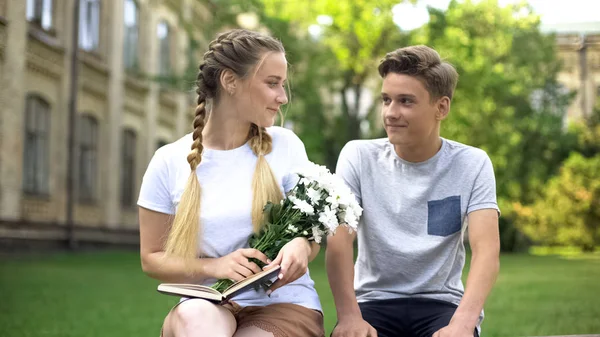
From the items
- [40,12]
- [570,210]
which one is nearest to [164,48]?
[40,12]

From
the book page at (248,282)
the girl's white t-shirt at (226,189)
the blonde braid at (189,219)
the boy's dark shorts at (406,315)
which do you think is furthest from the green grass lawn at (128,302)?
the book page at (248,282)

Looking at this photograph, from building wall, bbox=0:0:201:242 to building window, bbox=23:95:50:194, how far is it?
178 mm

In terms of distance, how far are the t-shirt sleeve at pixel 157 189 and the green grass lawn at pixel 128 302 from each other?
453 centimetres

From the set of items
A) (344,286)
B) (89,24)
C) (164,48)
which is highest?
(164,48)

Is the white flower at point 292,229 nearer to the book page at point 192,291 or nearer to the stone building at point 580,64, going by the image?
the book page at point 192,291

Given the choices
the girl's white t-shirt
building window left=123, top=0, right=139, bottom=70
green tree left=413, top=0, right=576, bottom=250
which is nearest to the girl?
the girl's white t-shirt

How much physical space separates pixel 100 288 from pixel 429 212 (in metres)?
9.62

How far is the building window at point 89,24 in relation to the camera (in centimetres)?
2398

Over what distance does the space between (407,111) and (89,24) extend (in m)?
22.3

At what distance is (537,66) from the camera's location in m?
37.0

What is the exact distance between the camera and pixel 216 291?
283 centimetres

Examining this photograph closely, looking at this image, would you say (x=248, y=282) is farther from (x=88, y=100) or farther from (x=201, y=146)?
Answer: (x=88, y=100)

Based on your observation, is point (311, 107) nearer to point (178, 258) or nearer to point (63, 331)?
point (63, 331)

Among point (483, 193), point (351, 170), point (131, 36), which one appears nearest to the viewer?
point (483, 193)
